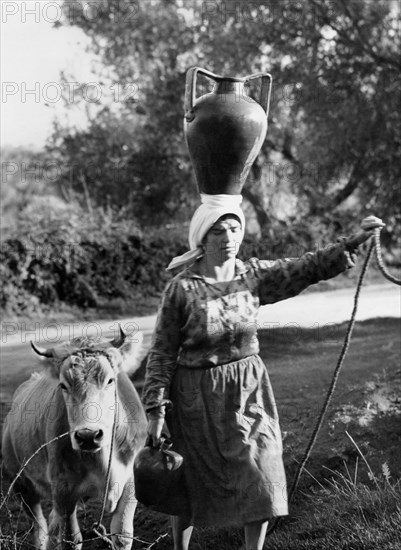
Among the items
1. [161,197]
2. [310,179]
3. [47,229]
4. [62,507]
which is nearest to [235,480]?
[62,507]

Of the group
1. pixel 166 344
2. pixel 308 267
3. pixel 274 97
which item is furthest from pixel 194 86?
pixel 274 97

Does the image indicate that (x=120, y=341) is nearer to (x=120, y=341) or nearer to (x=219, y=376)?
(x=120, y=341)

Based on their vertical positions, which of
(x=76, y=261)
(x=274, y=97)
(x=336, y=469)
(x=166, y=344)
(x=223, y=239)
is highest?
(x=274, y=97)

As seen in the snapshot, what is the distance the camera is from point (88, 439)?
4316 mm

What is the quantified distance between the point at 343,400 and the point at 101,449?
3253mm

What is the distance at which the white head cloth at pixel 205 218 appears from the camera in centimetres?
387

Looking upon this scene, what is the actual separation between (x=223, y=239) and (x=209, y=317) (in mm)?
377

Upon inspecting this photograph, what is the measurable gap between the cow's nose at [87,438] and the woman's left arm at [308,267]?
115 centimetres

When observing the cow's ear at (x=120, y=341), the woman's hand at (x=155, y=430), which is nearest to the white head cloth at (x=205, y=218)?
the woman's hand at (x=155, y=430)

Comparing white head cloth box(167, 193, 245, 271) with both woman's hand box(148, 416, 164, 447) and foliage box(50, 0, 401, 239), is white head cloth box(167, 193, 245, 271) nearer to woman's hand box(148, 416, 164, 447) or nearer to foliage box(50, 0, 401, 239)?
woman's hand box(148, 416, 164, 447)

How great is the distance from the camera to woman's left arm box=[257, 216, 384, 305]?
12.5 feet

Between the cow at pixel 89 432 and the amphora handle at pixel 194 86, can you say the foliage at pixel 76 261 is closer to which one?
the cow at pixel 89 432

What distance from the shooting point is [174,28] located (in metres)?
17.5

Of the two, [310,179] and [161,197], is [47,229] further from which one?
[161,197]
